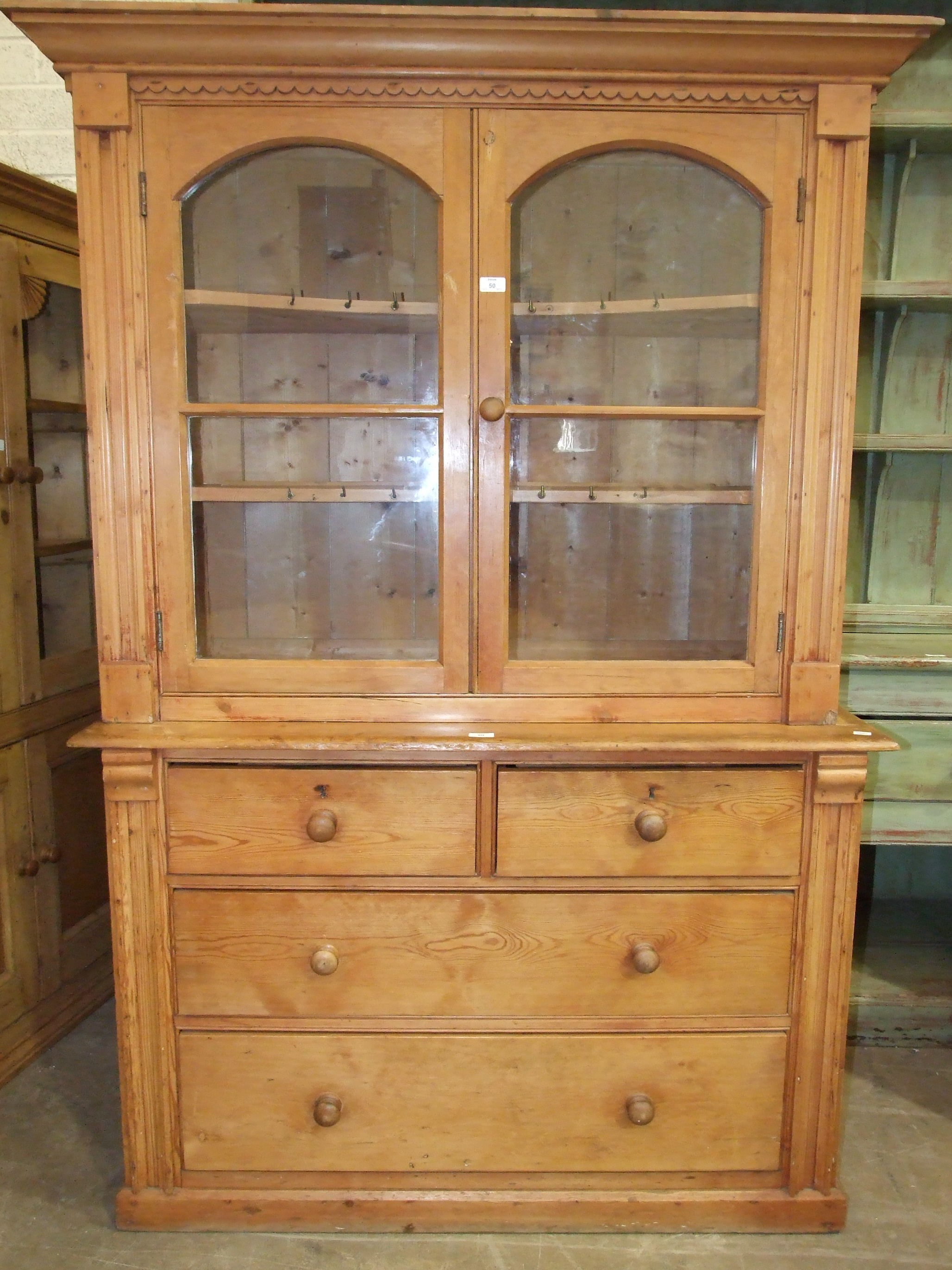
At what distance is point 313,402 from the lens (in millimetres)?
1568

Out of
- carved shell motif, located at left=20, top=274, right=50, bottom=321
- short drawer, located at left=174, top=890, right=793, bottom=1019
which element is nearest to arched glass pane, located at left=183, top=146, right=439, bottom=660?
short drawer, located at left=174, top=890, right=793, bottom=1019

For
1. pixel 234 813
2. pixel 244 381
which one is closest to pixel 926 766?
pixel 234 813

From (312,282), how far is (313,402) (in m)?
0.20

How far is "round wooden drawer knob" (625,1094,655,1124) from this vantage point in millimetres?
1588

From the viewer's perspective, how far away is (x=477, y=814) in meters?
1.55

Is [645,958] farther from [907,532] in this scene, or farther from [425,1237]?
[907,532]

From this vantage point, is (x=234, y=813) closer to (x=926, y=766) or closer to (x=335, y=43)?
(x=335, y=43)

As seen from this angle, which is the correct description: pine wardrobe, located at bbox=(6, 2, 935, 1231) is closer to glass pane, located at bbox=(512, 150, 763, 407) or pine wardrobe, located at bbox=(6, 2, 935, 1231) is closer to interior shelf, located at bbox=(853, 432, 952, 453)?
glass pane, located at bbox=(512, 150, 763, 407)

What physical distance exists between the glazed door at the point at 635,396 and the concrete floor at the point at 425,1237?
97 cm

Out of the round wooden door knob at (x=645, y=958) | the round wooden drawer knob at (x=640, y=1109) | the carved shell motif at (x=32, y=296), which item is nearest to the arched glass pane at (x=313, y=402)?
the round wooden door knob at (x=645, y=958)

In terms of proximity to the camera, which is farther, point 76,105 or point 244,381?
point 244,381

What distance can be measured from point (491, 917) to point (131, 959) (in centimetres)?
62

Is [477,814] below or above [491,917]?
above

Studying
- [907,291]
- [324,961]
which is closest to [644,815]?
[324,961]
